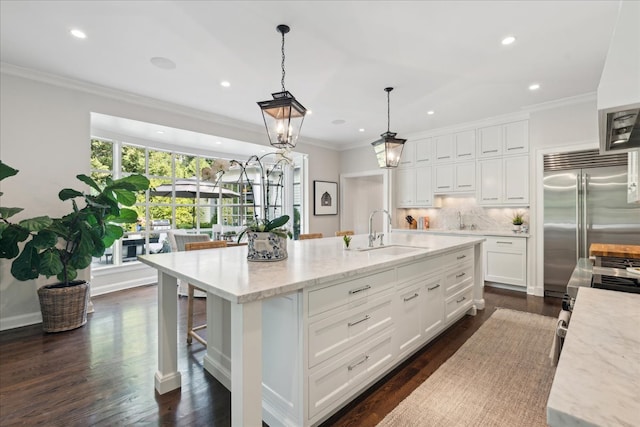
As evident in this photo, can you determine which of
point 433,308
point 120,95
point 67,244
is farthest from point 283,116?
point 120,95

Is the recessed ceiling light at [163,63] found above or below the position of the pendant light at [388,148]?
above

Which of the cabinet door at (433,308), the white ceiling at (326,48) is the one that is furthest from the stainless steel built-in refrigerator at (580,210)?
the cabinet door at (433,308)

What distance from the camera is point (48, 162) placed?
3400 mm

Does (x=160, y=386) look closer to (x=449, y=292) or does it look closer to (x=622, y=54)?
(x=449, y=292)

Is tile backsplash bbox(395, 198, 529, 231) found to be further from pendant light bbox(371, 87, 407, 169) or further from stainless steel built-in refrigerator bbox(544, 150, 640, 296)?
pendant light bbox(371, 87, 407, 169)

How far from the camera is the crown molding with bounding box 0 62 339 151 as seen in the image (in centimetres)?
322

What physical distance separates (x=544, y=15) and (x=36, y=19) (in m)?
4.04

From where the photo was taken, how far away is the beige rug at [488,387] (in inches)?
68.9

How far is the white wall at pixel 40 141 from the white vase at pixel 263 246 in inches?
118

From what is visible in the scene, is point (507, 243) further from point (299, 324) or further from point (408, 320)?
point (299, 324)

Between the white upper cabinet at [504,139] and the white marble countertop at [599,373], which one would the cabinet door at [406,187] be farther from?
the white marble countertop at [599,373]

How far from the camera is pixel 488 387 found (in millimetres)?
2053

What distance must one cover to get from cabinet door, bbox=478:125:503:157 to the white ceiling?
2.11 ft

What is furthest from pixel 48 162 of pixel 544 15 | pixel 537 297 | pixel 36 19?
pixel 537 297
